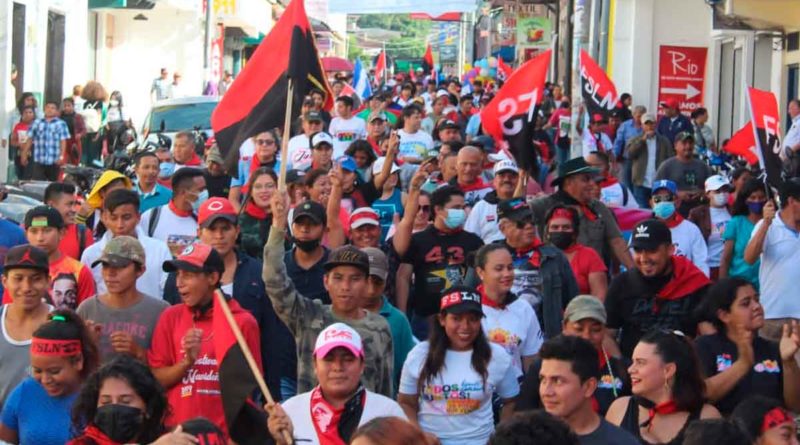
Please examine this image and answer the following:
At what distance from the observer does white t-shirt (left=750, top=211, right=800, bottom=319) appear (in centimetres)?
1002

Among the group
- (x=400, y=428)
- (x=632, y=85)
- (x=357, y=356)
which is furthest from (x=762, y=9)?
(x=400, y=428)

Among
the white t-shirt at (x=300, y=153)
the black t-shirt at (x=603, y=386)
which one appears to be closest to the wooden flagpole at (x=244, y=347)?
the black t-shirt at (x=603, y=386)

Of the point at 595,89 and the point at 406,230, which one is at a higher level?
the point at 595,89

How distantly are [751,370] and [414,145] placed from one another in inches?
411

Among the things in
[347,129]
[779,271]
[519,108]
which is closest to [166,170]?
[519,108]

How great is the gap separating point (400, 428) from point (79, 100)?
27.2m

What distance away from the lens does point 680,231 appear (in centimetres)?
1129

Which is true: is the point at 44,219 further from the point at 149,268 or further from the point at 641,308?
the point at 641,308

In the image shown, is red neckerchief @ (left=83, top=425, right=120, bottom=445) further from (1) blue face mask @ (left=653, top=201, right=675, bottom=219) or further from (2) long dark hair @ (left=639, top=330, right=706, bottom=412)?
(1) blue face mask @ (left=653, top=201, right=675, bottom=219)

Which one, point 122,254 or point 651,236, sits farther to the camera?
point 651,236

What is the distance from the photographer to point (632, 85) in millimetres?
30516

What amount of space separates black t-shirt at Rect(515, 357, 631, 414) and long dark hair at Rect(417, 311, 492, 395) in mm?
222

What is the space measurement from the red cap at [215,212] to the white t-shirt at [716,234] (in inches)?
194

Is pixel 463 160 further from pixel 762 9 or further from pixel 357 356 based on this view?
pixel 762 9
